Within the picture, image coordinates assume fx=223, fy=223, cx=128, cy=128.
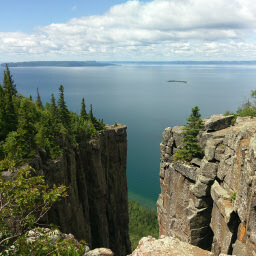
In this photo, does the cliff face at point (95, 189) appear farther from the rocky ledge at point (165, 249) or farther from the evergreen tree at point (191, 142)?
the evergreen tree at point (191, 142)

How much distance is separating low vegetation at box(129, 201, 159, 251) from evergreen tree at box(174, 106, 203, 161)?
48.0 meters

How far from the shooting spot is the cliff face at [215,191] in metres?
17.7

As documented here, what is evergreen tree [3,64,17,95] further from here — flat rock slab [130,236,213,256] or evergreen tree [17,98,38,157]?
flat rock slab [130,236,213,256]

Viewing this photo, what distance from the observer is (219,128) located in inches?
1087

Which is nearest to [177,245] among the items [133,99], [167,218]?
[167,218]

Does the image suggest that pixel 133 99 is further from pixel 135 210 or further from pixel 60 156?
pixel 60 156

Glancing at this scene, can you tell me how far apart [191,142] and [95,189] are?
21.7 meters

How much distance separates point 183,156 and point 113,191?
25.2m

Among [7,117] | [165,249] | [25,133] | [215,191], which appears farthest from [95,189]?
[165,249]

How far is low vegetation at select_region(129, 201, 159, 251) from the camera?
226 ft

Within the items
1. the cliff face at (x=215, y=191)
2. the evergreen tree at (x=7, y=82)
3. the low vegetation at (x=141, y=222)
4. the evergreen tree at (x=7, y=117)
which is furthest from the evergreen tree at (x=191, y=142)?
the low vegetation at (x=141, y=222)

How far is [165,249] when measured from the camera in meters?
15.9

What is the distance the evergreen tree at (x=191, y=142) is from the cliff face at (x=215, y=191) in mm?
820

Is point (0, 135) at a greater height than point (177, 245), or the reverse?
point (0, 135)
